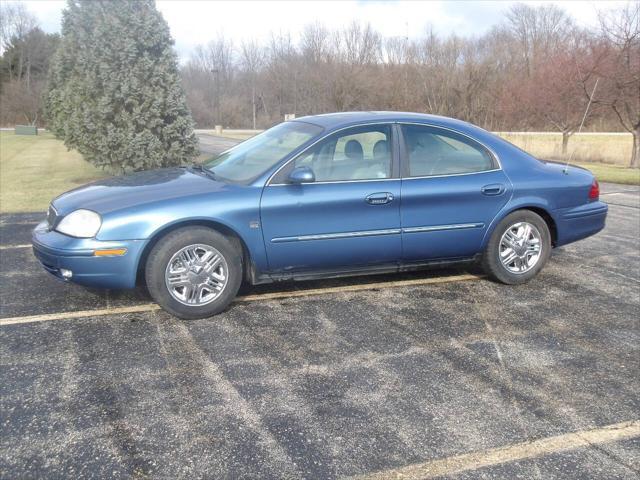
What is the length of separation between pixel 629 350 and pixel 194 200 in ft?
10.7

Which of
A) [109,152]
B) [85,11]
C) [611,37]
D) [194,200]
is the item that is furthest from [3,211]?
[611,37]

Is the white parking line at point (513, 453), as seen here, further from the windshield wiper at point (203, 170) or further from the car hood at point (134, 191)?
the windshield wiper at point (203, 170)

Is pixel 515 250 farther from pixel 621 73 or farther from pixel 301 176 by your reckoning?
pixel 621 73

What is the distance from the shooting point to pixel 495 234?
17.0 ft

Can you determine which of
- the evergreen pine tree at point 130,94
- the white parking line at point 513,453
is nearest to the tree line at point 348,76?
the evergreen pine tree at point 130,94

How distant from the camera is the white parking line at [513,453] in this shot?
254 centimetres

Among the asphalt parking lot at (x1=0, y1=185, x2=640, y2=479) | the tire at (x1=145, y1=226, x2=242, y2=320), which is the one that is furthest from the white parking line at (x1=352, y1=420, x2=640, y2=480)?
the tire at (x1=145, y1=226, x2=242, y2=320)

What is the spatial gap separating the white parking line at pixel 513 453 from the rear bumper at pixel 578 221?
273 cm

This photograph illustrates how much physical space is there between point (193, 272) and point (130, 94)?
8.49 metres

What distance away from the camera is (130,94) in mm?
11602

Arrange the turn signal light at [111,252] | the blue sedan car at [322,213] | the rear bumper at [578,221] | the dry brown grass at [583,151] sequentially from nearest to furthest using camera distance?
1. the turn signal light at [111,252]
2. the blue sedan car at [322,213]
3. the rear bumper at [578,221]
4. the dry brown grass at [583,151]

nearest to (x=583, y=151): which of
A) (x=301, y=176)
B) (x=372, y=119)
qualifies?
(x=372, y=119)

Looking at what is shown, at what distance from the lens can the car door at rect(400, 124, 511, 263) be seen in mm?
4836

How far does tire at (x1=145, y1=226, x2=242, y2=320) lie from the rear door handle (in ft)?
7.36
